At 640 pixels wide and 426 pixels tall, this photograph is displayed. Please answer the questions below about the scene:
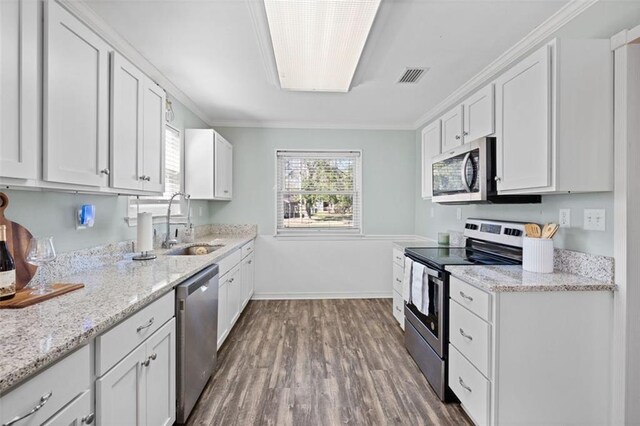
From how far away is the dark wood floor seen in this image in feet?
6.06

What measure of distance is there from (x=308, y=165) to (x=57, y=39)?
3.15 meters

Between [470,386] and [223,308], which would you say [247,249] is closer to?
[223,308]

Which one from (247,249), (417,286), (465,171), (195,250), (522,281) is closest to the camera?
(522,281)

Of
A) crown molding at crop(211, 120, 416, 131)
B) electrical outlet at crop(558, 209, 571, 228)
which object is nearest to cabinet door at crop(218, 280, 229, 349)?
crown molding at crop(211, 120, 416, 131)

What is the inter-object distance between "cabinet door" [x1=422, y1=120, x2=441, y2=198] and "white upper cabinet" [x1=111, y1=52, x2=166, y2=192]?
2.32m

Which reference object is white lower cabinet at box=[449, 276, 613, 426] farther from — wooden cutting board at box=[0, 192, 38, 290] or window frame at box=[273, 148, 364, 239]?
window frame at box=[273, 148, 364, 239]

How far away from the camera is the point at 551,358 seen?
152 centimetres

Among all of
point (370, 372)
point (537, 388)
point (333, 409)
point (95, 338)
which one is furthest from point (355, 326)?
point (95, 338)

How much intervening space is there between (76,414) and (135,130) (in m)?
1.48

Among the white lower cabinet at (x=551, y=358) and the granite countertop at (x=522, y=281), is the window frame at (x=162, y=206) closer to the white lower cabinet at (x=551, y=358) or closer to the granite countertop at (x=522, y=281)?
the granite countertop at (x=522, y=281)

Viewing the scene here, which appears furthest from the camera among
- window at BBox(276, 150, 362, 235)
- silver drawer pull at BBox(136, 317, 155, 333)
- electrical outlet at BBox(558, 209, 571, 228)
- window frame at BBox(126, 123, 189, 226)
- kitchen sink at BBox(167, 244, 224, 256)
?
window at BBox(276, 150, 362, 235)

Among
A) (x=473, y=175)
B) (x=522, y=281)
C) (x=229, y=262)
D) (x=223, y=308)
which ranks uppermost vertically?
(x=473, y=175)

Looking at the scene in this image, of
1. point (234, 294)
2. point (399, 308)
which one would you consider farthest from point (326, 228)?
point (234, 294)

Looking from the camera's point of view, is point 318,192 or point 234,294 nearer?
point 234,294
